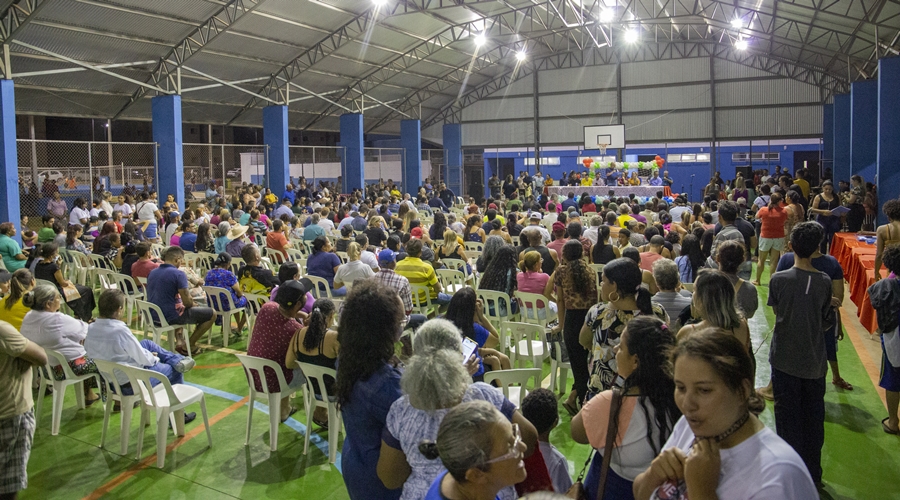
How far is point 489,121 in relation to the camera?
2662cm

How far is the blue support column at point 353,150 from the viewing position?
22094mm

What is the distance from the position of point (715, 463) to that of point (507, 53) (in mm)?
22643

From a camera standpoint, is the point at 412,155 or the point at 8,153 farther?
the point at 412,155

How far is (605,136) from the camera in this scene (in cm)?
2261

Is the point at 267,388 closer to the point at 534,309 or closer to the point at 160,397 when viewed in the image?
the point at 160,397

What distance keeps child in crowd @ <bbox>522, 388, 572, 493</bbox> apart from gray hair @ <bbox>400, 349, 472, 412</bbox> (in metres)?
0.38

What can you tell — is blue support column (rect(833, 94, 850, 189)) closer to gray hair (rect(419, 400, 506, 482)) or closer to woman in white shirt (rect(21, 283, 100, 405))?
woman in white shirt (rect(21, 283, 100, 405))

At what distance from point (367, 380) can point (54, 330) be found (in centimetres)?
304

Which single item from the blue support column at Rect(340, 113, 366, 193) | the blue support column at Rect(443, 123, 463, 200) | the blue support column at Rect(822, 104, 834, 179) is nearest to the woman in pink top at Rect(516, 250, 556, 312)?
the blue support column at Rect(340, 113, 366, 193)

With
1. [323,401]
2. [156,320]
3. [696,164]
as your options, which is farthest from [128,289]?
[696,164]

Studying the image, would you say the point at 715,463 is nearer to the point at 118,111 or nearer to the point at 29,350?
the point at 29,350

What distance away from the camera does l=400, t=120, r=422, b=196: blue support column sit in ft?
81.7

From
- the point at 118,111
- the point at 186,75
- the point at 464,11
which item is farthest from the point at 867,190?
the point at 118,111

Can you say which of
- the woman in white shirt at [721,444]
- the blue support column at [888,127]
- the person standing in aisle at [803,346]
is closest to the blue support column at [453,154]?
the blue support column at [888,127]
